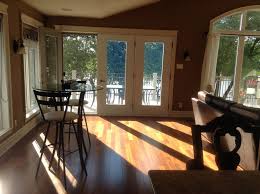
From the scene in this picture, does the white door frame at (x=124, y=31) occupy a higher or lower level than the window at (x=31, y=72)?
higher

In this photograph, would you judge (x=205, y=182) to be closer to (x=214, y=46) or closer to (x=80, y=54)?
(x=214, y=46)

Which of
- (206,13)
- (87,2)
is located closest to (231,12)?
(206,13)

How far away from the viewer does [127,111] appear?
6.27m

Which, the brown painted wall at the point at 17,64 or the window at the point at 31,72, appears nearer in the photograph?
the brown painted wall at the point at 17,64

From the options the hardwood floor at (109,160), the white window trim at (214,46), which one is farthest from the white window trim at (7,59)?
the white window trim at (214,46)

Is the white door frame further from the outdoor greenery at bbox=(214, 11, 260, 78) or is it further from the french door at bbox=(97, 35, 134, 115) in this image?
the outdoor greenery at bbox=(214, 11, 260, 78)

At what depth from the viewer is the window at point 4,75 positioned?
143 inches

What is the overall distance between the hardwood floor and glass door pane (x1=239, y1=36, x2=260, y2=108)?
2.09 meters

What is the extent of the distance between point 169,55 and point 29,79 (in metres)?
3.21

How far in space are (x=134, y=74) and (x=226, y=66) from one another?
2285 millimetres

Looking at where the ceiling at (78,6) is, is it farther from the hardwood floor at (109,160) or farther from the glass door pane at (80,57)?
the hardwood floor at (109,160)

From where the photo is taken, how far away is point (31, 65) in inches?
203

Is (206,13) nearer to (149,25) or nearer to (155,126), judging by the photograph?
(149,25)

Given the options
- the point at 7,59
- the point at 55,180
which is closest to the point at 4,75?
the point at 7,59
